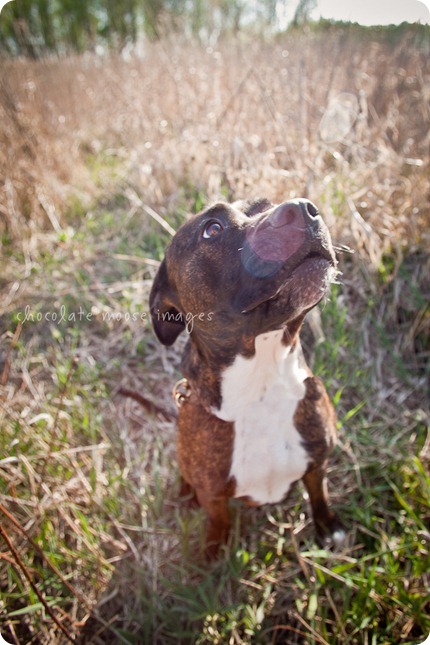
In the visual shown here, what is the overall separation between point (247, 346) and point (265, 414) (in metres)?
0.32

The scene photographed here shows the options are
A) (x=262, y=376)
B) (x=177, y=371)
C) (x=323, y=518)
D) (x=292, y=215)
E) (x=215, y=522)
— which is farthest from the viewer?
(x=177, y=371)

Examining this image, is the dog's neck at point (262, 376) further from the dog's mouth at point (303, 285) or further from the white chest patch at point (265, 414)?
the dog's mouth at point (303, 285)

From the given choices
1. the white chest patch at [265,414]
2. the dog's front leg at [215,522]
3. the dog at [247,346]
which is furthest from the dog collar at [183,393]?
the dog's front leg at [215,522]

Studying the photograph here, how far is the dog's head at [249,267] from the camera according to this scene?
3.98ft

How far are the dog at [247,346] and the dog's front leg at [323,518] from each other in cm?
2

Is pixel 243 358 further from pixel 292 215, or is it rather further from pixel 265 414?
pixel 292 215

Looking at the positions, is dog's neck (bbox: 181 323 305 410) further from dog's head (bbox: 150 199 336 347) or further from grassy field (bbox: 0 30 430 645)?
grassy field (bbox: 0 30 430 645)

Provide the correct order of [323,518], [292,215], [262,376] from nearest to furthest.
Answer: [292,215] < [262,376] < [323,518]

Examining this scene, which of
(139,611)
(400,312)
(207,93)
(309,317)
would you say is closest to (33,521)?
(139,611)

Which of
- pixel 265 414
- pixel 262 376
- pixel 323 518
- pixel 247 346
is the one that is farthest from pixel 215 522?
pixel 247 346

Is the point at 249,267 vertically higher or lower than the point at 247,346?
Answer: higher

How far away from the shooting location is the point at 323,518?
2.03 metres

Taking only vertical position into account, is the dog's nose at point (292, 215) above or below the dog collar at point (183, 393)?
above

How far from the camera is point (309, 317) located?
8.36 feet
